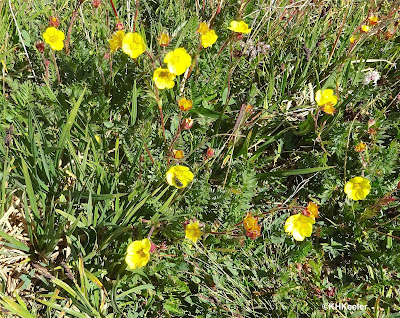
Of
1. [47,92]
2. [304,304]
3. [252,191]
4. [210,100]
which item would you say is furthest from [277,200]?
[47,92]

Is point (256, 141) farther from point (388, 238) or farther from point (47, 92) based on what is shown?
point (47, 92)

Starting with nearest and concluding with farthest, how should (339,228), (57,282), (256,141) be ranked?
(57,282)
(339,228)
(256,141)

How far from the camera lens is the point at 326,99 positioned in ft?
6.91

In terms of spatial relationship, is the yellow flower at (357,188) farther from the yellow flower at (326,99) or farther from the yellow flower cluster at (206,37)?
the yellow flower cluster at (206,37)

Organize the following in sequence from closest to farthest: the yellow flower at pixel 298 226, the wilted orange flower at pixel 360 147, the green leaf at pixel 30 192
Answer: the green leaf at pixel 30 192
the yellow flower at pixel 298 226
the wilted orange flower at pixel 360 147

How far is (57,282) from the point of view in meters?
1.50

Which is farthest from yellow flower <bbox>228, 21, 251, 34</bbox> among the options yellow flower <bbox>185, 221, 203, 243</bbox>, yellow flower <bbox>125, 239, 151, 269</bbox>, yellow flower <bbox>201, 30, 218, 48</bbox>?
yellow flower <bbox>125, 239, 151, 269</bbox>

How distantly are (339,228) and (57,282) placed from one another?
1.52 meters

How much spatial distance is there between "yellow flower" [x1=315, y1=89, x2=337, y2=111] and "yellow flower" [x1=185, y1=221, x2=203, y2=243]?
3.36 ft

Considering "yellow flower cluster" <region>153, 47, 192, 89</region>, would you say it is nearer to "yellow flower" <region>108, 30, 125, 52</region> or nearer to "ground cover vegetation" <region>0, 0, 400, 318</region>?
"ground cover vegetation" <region>0, 0, 400, 318</region>

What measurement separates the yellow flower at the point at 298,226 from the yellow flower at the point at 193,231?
18.0 inches

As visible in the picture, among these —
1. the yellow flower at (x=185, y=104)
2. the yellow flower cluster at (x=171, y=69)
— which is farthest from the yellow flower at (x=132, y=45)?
the yellow flower at (x=185, y=104)

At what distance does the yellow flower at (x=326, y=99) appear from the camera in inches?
79.8

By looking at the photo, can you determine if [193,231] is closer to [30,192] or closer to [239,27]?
[30,192]
